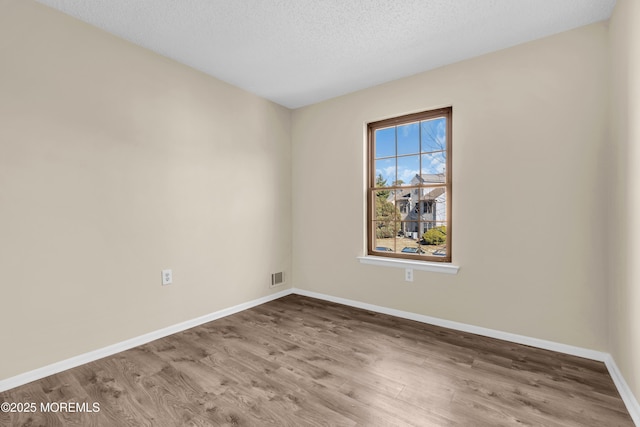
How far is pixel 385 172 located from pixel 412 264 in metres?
1.10

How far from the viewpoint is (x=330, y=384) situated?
1.95 m

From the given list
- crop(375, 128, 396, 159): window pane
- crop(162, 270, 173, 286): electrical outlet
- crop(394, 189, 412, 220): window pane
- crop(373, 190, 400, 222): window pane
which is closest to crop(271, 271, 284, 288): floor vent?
crop(162, 270, 173, 286): electrical outlet

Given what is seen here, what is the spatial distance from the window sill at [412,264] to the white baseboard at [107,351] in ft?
5.01

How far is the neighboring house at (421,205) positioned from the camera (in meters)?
3.07

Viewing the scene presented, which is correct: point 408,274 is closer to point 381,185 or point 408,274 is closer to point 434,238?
point 434,238

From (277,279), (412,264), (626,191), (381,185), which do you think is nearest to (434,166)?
(381,185)

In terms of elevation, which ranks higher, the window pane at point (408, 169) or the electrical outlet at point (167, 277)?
the window pane at point (408, 169)

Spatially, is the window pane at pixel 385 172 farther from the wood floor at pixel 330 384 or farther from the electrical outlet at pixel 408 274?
the wood floor at pixel 330 384

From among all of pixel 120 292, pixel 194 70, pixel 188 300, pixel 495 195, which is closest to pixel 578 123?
pixel 495 195

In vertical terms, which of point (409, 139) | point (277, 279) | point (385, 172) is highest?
point (409, 139)

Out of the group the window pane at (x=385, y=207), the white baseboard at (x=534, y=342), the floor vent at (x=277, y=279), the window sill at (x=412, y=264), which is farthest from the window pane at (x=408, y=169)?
the floor vent at (x=277, y=279)

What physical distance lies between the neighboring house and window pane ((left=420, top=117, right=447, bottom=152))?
0.96ft

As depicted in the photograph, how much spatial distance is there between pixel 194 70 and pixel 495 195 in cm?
313

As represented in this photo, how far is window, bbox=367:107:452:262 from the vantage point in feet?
9.98
